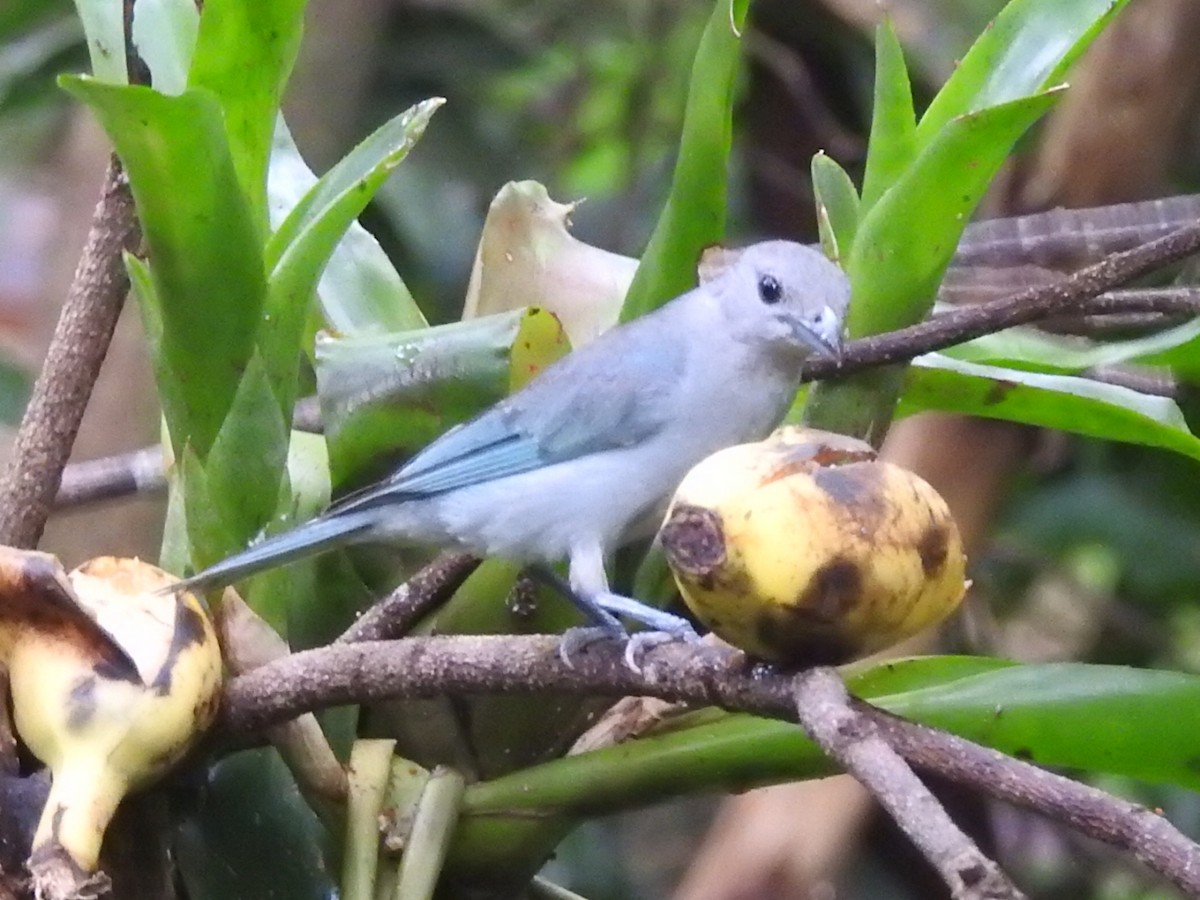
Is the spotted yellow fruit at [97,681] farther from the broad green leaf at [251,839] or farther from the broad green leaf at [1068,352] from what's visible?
the broad green leaf at [1068,352]

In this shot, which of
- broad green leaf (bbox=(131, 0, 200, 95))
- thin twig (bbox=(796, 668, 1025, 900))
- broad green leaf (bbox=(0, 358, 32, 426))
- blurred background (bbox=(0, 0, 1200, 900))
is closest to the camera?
thin twig (bbox=(796, 668, 1025, 900))

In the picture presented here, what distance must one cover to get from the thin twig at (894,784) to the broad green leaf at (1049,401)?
393 mm

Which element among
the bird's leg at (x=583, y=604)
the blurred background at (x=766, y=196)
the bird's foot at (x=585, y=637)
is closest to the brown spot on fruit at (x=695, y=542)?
the bird's foot at (x=585, y=637)

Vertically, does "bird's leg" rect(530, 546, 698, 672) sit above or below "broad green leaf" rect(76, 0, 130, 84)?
below

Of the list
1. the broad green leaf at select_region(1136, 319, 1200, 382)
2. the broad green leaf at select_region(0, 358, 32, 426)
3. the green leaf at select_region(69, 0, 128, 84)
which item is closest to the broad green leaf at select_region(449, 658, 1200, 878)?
the broad green leaf at select_region(1136, 319, 1200, 382)

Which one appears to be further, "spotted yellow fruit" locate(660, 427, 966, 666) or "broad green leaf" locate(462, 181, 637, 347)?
"broad green leaf" locate(462, 181, 637, 347)

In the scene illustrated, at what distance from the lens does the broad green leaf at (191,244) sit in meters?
0.73

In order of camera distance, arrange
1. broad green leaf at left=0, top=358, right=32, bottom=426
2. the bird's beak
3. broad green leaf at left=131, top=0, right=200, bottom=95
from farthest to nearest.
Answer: broad green leaf at left=0, top=358, right=32, bottom=426, broad green leaf at left=131, top=0, right=200, bottom=95, the bird's beak

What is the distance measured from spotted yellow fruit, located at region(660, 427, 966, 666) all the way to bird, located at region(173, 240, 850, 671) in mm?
252

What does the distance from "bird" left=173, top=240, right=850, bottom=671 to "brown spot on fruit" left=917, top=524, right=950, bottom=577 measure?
27 centimetres

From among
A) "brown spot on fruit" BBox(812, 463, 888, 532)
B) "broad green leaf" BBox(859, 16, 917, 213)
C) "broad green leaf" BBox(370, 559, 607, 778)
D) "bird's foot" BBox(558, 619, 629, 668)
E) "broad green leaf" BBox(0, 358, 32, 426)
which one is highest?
"broad green leaf" BBox(859, 16, 917, 213)

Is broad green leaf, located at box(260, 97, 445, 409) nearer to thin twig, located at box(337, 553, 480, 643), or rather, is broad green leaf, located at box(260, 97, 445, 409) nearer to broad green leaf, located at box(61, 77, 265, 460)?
broad green leaf, located at box(61, 77, 265, 460)

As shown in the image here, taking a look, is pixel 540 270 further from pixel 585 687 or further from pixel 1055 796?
pixel 1055 796

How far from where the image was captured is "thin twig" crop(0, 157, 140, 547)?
2.77 feet
